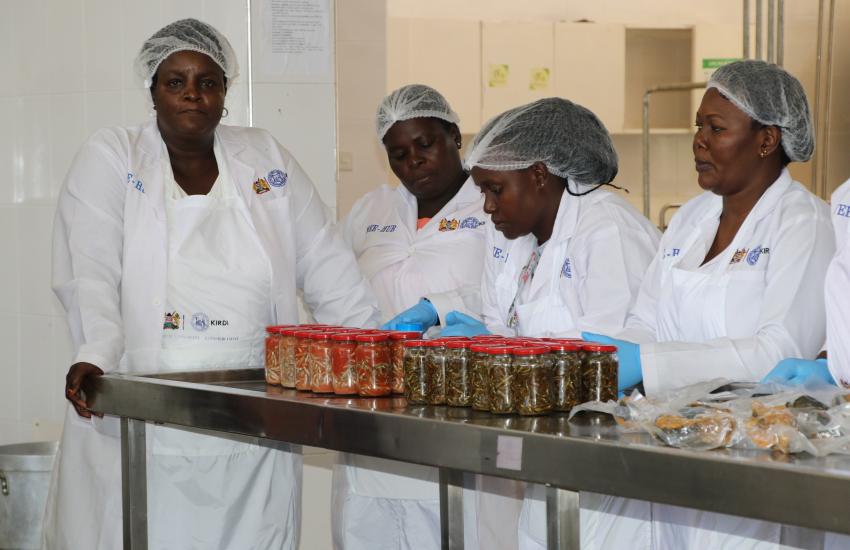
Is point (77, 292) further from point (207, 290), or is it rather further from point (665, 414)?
point (665, 414)

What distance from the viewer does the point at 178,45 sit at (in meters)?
2.66

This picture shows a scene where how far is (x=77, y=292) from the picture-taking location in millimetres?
2566

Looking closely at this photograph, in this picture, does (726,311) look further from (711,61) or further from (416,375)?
(711,61)

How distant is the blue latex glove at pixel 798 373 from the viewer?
1.86 meters

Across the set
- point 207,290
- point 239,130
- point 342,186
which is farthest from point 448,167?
point 342,186

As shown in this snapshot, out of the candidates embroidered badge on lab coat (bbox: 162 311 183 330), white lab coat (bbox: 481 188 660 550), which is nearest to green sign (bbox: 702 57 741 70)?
white lab coat (bbox: 481 188 660 550)

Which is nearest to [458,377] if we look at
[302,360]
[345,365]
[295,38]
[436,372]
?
[436,372]

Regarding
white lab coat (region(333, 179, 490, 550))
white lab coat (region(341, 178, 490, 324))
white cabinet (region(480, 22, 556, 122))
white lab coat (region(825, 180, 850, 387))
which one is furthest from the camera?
white cabinet (region(480, 22, 556, 122))

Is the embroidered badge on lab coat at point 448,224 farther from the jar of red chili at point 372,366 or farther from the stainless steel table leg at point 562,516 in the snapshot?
the stainless steel table leg at point 562,516

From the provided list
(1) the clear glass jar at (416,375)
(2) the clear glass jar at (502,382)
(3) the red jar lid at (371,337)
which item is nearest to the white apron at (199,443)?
(3) the red jar lid at (371,337)

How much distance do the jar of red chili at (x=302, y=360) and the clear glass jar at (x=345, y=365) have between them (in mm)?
94

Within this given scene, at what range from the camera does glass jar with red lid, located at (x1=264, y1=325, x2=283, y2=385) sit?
234cm

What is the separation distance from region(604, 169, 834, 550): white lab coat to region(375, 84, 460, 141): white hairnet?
0.96 m

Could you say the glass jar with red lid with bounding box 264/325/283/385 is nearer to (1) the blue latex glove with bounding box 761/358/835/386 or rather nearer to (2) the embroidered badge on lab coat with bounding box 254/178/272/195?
(2) the embroidered badge on lab coat with bounding box 254/178/272/195
